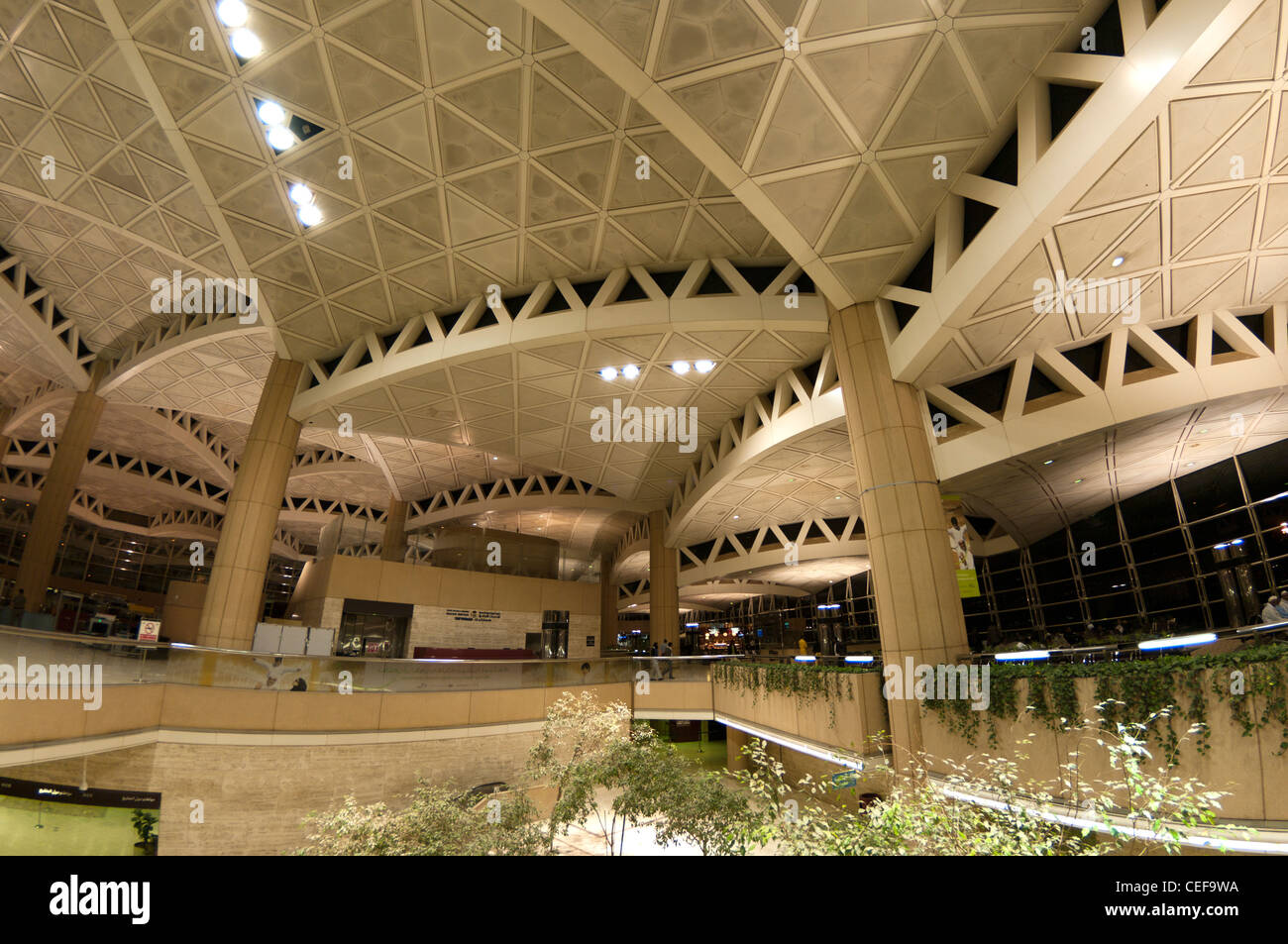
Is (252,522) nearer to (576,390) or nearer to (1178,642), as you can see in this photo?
(576,390)

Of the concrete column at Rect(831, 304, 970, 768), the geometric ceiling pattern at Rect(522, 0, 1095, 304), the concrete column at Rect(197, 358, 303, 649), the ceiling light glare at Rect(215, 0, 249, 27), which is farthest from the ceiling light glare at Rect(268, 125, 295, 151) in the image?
the concrete column at Rect(831, 304, 970, 768)

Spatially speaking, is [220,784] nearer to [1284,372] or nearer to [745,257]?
[745,257]

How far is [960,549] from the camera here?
1131 cm

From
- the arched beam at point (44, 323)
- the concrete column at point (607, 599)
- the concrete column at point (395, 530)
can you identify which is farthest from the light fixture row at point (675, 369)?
the concrete column at point (607, 599)

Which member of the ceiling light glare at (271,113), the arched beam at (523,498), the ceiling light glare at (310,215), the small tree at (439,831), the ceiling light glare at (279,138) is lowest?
the small tree at (439,831)

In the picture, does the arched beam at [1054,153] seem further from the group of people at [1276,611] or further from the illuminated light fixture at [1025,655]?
the group of people at [1276,611]

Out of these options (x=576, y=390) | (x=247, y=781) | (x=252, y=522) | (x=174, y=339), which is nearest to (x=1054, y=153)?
(x=576, y=390)

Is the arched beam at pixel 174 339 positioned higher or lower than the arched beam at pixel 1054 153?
higher

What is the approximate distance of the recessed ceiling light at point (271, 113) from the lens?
40.8 feet

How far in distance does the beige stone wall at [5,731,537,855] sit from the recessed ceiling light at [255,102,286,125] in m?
13.7

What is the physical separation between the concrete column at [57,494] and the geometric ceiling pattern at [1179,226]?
3364 cm

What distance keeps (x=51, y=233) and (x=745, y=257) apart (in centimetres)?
2470
